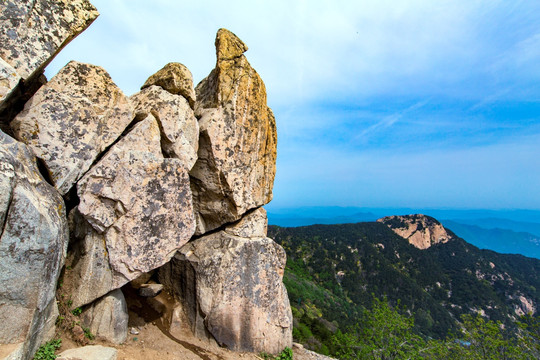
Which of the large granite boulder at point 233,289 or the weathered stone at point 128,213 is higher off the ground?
the weathered stone at point 128,213

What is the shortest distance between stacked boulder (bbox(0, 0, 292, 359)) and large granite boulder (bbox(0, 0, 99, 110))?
0.06 m

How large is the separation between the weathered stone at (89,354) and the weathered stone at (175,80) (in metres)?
10.9

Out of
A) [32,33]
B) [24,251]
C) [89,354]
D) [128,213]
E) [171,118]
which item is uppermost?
[32,33]

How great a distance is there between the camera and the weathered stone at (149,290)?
13930 mm

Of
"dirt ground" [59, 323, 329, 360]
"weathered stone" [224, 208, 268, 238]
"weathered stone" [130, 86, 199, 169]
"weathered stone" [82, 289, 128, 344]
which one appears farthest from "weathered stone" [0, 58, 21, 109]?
"weathered stone" [224, 208, 268, 238]

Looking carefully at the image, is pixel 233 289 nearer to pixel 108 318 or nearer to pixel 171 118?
pixel 108 318

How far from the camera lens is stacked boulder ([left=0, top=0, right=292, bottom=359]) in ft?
27.0

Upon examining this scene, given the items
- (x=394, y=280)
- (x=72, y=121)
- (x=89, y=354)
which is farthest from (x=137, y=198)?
(x=394, y=280)

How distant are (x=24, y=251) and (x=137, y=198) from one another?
12.5 feet

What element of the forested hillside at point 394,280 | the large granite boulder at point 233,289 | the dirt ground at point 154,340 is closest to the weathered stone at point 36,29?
the dirt ground at point 154,340

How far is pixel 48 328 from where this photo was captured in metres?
9.03

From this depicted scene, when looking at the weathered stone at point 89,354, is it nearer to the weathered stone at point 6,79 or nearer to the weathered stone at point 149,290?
the weathered stone at point 149,290

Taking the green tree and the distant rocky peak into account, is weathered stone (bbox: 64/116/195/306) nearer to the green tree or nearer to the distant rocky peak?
the green tree

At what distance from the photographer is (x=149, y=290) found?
14.0 m
